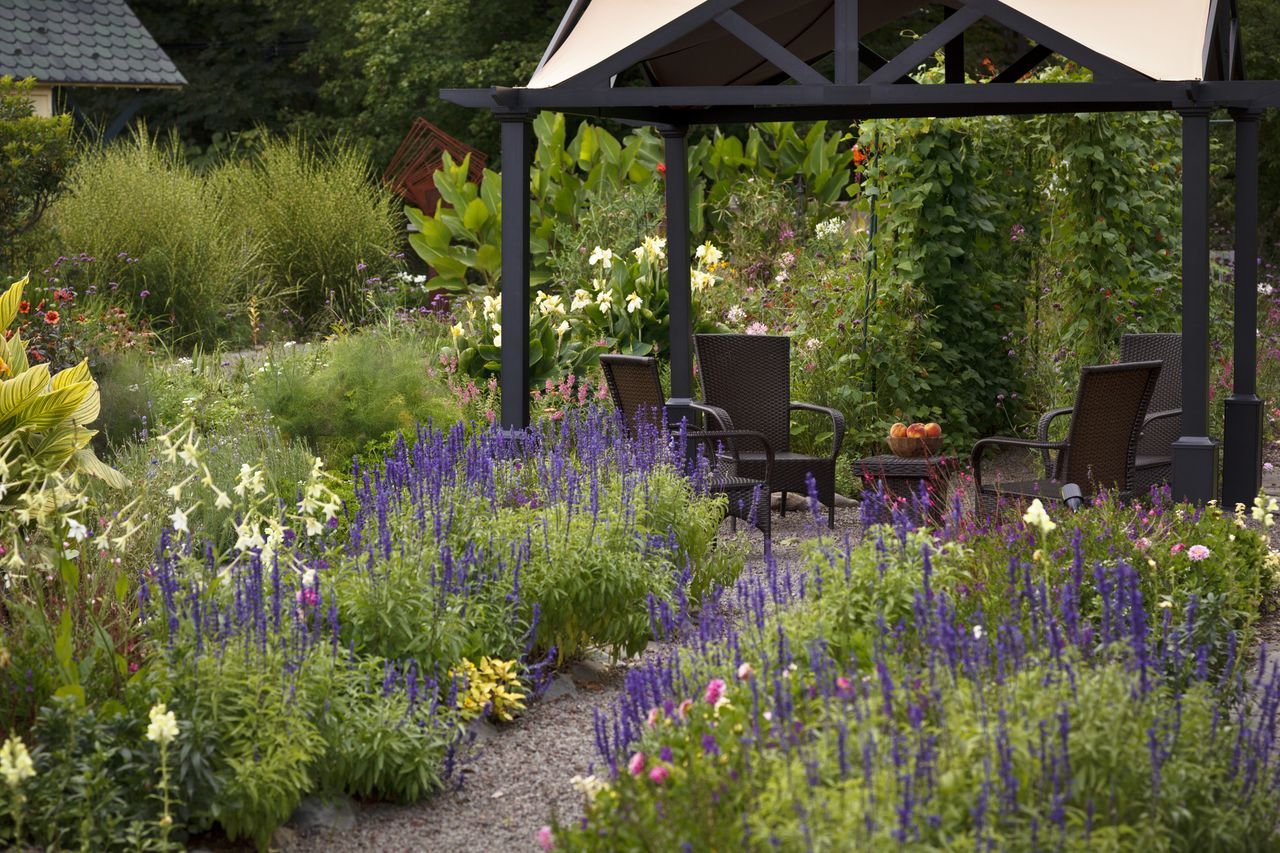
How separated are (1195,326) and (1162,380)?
1.36 metres

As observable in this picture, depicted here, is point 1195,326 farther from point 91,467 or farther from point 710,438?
point 91,467

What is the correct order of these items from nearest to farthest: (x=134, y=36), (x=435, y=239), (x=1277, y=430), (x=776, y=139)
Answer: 1. (x=1277, y=430)
2. (x=435, y=239)
3. (x=776, y=139)
4. (x=134, y=36)

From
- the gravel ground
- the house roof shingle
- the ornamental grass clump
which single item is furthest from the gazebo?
the house roof shingle

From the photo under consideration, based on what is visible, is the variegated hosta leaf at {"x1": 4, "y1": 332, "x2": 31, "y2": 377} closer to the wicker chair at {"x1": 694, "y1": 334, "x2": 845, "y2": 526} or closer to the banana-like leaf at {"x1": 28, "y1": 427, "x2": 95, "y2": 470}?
the banana-like leaf at {"x1": 28, "y1": 427, "x2": 95, "y2": 470}

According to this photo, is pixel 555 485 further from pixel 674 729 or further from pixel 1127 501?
pixel 1127 501

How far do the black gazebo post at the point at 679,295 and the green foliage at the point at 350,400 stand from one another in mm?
1118

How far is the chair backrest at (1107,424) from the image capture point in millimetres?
5977

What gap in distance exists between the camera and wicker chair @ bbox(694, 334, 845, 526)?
727cm

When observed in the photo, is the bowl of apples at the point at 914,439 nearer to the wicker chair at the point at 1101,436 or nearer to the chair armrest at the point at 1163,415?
the wicker chair at the point at 1101,436

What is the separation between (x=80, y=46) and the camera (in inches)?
740

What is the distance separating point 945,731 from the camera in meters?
2.87

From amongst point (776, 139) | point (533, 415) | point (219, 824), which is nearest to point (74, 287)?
point (533, 415)

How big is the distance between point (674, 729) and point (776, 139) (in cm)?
1191

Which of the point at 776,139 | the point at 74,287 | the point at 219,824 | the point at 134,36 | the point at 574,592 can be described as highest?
the point at 134,36
